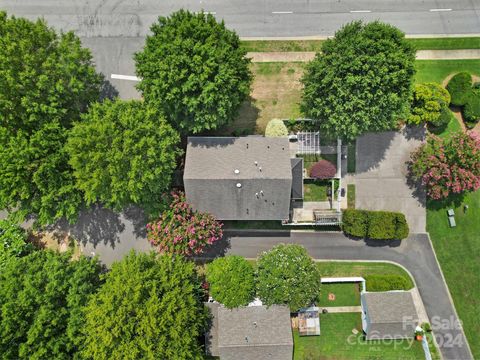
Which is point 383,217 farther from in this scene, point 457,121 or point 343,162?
point 457,121

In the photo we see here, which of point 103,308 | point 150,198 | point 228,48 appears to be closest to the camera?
point 103,308

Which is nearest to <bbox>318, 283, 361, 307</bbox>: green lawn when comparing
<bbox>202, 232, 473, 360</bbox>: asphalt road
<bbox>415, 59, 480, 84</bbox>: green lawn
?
<bbox>202, 232, 473, 360</bbox>: asphalt road

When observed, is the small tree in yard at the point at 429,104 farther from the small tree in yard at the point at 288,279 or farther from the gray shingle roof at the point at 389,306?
the small tree in yard at the point at 288,279

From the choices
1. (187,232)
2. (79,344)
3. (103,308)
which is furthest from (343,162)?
(79,344)

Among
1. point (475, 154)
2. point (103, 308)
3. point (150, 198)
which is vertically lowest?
point (103, 308)

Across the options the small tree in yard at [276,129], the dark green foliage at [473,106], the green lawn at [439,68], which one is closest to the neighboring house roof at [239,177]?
the small tree in yard at [276,129]

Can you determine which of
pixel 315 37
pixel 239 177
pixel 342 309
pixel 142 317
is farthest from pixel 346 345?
pixel 315 37

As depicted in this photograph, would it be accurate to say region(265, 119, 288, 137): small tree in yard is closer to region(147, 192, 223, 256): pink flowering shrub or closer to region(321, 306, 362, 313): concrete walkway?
region(147, 192, 223, 256): pink flowering shrub

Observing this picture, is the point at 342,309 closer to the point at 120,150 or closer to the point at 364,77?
the point at 364,77
